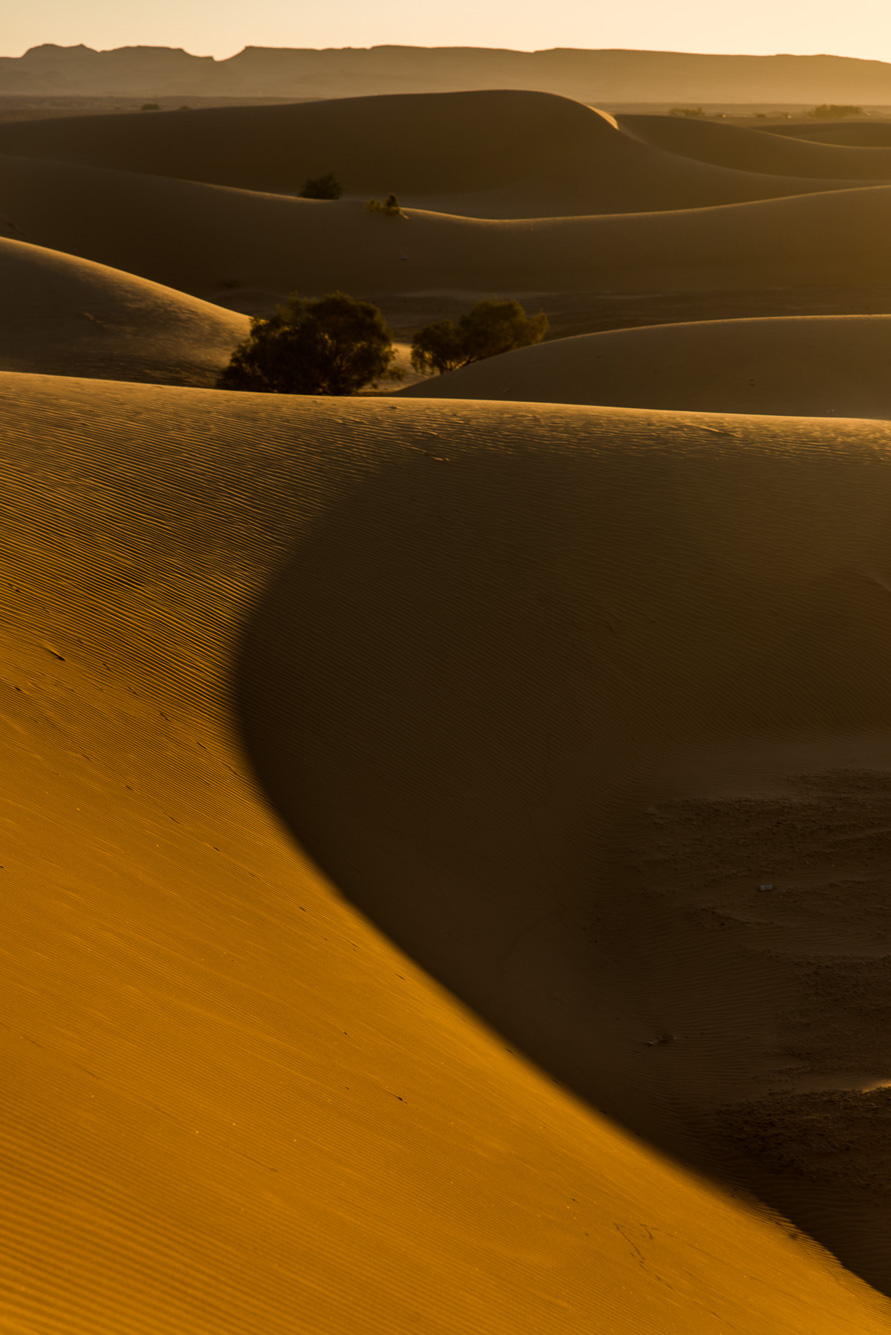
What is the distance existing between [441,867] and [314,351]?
60.1ft

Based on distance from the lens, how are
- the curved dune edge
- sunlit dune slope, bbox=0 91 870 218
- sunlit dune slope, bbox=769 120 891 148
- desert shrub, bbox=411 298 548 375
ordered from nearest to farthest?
the curved dune edge, desert shrub, bbox=411 298 548 375, sunlit dune slope, bbox=0 91 870 218, sunlit dune slope, bbox=769 120 891 148

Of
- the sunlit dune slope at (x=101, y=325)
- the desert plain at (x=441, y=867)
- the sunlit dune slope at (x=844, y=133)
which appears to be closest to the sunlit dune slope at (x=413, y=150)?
the sunlit dune slope at (x=844, y=133)

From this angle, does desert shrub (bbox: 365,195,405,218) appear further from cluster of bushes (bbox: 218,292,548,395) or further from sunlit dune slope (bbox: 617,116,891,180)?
sunlit dune slope (bbox: 617,116,891,180)

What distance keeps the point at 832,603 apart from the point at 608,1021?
5571 millimetres

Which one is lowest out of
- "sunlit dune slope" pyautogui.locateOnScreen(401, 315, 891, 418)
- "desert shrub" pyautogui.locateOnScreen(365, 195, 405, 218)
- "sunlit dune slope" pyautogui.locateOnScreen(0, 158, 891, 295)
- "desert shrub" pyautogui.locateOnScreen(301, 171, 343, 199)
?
"sunlit dune slope" pyautogui.locateOnScreen(401, 315, 891, 418)

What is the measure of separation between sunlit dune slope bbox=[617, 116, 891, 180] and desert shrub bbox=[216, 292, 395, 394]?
4772 centimetres

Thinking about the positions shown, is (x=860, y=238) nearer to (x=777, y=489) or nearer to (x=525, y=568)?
(x=777, y=489)

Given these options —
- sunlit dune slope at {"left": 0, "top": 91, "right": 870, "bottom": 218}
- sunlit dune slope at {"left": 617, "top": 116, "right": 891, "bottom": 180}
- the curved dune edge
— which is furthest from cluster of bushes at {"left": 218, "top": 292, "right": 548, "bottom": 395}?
sunlit dune slope at {"left": 617, "top": 116, "right": 891, "bottom": 180}

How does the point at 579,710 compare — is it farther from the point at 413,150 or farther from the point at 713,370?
the point at 413,150

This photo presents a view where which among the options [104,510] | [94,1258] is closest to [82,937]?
[94,1258]

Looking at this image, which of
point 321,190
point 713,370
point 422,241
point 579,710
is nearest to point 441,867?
point 579,710

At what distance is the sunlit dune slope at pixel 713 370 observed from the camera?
2009 cm

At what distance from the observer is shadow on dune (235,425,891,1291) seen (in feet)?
20.4

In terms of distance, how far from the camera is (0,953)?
416 cm
